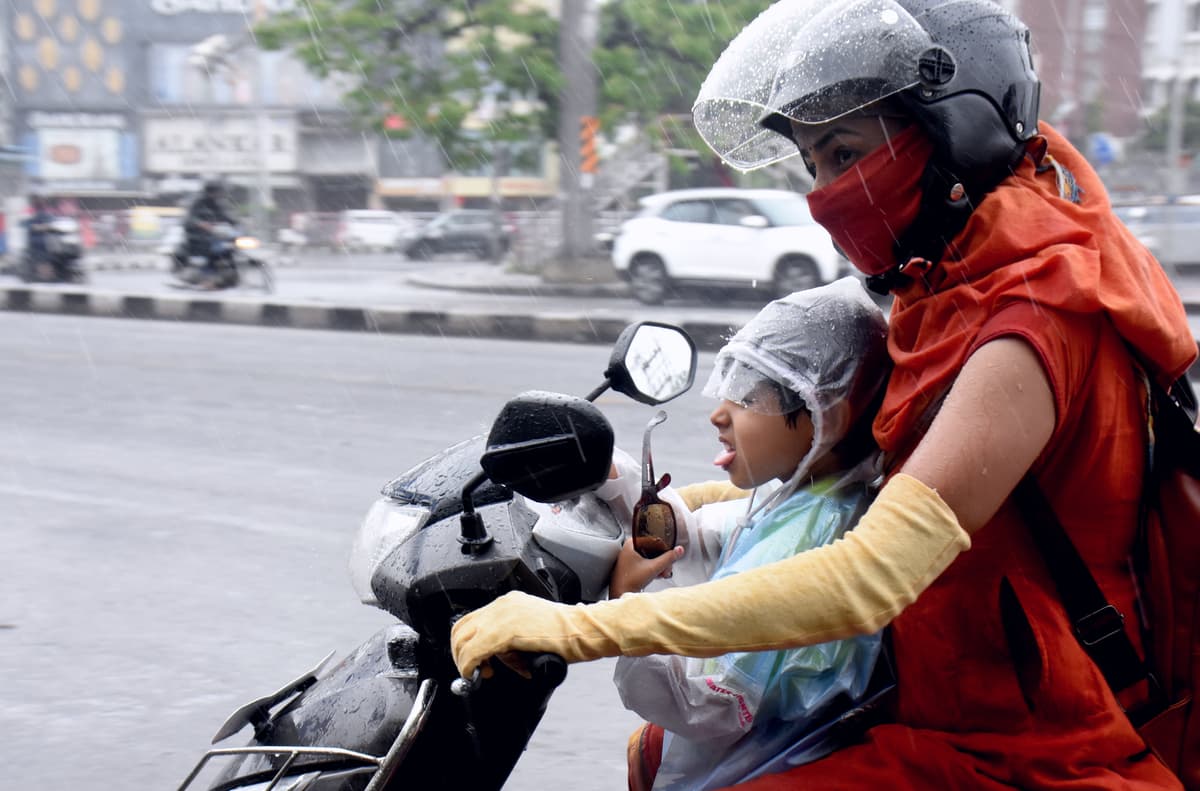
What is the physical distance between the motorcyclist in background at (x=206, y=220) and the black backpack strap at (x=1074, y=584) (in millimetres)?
15948

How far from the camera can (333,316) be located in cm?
1423

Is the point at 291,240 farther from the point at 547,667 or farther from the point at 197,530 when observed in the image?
the point at 547,667

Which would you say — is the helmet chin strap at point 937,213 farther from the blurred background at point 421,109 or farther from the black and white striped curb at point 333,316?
the blurred background at point 421,109

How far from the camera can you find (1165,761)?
4.96ft

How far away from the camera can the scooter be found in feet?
4.62

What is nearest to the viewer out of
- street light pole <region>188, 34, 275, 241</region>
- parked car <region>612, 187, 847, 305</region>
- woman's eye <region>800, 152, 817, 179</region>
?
woman's eye <region>800, 152, 817, 179</region>

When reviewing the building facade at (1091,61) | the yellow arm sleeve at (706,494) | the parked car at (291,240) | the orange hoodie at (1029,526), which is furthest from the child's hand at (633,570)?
the parked car at (291,240)

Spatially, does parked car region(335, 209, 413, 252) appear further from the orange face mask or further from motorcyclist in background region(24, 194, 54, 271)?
the orange face mask

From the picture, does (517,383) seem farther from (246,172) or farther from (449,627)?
(246,172)

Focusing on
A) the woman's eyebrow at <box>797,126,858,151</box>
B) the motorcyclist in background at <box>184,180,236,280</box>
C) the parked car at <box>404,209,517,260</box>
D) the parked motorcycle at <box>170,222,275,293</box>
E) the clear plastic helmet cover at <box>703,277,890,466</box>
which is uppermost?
the woman's eyebrow at <box>797,126,858,151</box>

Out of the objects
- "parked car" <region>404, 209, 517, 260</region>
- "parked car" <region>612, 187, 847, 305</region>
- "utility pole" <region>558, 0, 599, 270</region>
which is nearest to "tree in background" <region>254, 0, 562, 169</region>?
"utility pole" <region>558, 0, 599, 270</region>

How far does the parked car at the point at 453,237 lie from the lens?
30234 mm

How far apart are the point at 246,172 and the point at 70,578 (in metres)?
39.8

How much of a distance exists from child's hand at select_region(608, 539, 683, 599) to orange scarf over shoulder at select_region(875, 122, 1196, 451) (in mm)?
297
